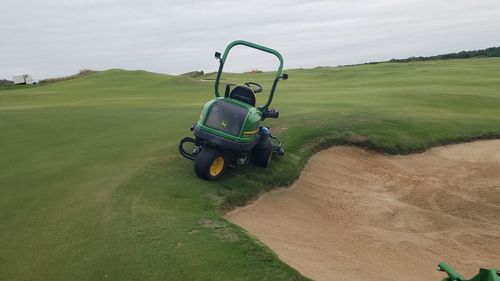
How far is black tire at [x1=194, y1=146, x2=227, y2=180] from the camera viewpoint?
11.2m

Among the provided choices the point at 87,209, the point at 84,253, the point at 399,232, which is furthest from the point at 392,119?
the point at 84,253

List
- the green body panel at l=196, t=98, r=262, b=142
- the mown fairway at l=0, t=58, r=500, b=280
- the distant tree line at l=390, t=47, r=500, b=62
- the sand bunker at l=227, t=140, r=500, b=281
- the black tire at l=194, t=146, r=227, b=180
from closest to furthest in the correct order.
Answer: the mown fairway at l=0, t=58, r=500, b=280 → the sand bunker at l=227, t=140, r=500, b=281 → the green body panel at l=196, t=98, r=262, b=142 → the black tire at l=194, t=146, r=227, b=180 → the distant tree line at l=390, t=47, r=500, b=62

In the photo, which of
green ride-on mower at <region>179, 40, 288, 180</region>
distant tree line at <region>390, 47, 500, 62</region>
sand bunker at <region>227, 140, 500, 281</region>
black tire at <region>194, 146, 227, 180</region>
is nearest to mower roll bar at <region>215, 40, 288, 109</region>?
green ride-on mower at <region>179, 40, 288, 180</region>

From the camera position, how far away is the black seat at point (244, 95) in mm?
12091

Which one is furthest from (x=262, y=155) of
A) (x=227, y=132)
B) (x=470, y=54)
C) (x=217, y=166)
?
(x=470, y=54)

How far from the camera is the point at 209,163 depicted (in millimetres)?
11266

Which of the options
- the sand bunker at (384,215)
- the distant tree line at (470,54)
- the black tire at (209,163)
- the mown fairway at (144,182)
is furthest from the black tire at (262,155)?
the distant tree line at (470,54)

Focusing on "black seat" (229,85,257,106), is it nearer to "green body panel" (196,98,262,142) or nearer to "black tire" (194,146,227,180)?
"green body panel" (196,98,262,142)

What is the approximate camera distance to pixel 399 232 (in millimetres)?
11250

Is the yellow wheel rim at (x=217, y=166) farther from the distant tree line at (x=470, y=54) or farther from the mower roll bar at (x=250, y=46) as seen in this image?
the distant tree line at (x=470, y=54)

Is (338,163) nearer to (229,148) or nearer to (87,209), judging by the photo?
(229,148)

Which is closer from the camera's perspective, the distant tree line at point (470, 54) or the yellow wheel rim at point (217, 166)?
the yellow wheel rim at point (217, 166)

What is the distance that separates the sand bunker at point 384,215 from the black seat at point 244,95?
7.47ft

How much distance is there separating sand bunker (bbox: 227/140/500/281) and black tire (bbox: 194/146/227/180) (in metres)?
1.14
